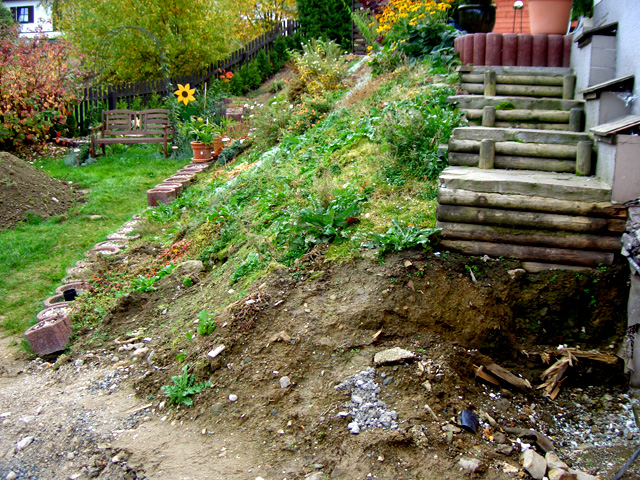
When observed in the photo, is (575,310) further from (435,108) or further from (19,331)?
(19,331)

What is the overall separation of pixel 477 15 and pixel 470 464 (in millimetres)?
7177

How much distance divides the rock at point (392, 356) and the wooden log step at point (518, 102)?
12.3 ft

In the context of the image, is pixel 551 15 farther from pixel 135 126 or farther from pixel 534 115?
pixel 135 126

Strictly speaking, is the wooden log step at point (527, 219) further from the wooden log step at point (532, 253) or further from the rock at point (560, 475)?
the rock at point (560, 475)

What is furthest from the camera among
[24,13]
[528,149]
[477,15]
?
[24,13]

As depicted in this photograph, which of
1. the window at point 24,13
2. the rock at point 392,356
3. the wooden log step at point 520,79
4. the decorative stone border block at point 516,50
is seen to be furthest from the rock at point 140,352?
the window at point 24,13

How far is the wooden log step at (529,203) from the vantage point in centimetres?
378

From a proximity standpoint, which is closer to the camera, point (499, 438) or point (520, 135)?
point (499, 438)

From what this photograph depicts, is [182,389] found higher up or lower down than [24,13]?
lower down

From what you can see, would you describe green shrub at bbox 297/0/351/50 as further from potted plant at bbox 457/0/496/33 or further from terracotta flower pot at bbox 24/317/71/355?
terracotta flower pot at bbox 24/317/71/355

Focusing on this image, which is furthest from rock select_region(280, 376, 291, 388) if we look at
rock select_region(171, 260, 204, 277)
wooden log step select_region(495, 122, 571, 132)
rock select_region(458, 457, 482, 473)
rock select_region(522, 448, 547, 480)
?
wooden log step select_region(495, 122, 571, 132)

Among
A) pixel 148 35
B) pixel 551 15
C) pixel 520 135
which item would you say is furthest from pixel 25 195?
pixel 551 15

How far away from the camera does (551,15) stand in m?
6.86

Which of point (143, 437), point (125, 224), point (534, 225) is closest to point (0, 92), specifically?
point (125, 224)
